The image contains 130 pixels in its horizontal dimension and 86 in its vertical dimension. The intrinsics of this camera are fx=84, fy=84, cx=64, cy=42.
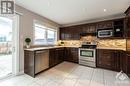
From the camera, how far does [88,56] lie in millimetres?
4441

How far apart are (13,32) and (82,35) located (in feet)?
12.3

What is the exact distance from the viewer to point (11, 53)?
10.2 ft

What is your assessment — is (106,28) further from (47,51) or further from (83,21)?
(47,51)

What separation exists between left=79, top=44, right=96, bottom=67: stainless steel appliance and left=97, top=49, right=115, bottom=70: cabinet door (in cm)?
24

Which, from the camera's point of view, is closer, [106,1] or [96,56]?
[106,1]

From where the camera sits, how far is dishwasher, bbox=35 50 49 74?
316 centimetres

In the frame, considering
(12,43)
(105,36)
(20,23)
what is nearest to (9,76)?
(12,43)

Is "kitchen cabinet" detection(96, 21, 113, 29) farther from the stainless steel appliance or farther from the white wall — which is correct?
the white wall

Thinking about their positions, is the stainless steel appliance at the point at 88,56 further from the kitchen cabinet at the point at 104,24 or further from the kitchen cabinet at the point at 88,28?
the kitchen cabinet at the point at 104,24

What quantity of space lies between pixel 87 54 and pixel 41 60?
2430mm

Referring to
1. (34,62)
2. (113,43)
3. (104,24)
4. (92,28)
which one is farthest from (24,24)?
(113,43)

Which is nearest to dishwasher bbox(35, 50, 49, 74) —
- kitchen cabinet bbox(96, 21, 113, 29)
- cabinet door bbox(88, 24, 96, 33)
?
cabinet door bbox(88, 24, 96, 33)

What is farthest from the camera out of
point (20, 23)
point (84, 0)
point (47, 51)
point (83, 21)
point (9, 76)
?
point (83, 21)

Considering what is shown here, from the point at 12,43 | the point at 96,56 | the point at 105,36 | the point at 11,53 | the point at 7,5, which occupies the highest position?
the point at 7,5
